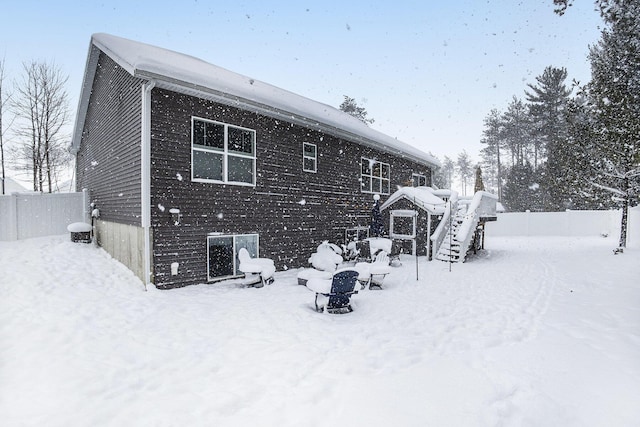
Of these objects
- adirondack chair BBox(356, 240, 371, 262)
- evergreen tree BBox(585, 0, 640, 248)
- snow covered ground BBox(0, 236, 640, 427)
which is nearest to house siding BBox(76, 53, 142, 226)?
snow covered ground BBox(0, 236, 640, 427)

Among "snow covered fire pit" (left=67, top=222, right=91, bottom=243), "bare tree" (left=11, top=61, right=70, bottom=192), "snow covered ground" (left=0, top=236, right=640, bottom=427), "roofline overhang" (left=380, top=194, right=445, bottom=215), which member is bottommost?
"snow covered ground" (left=0, top=236, right=640, bottom=427)

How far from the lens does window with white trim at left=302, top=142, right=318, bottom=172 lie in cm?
1203

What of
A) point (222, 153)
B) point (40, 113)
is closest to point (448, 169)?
point (40, 113)

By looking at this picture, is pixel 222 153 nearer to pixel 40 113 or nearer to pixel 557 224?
pixel 40 113

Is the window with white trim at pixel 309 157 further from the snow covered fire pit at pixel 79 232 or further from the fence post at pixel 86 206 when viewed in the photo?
the fence post at pixel 86 206

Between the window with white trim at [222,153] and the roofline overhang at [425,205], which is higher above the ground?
the window with white trim at [222,153]

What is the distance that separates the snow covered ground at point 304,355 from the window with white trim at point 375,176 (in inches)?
292

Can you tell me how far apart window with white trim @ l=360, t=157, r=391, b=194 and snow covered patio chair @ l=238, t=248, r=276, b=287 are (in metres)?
7.22

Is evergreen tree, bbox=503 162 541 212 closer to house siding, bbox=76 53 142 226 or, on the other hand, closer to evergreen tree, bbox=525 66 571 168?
evergreen tree, bbox=525 66 571 168

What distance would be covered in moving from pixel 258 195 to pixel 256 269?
8.75 feet

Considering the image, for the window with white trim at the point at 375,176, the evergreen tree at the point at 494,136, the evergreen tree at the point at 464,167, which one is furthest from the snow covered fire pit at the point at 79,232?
the evergreen tree at the point at 464,167

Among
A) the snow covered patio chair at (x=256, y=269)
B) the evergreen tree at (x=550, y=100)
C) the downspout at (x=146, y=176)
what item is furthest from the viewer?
the evergreen tree at (x=550, y=100)

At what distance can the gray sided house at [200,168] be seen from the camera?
8.12 m

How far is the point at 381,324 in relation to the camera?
622 centimetres
